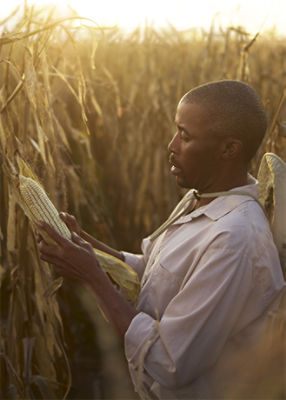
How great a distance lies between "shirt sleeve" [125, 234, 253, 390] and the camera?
1381 mm

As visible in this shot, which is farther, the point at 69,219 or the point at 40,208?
the point at 69,219

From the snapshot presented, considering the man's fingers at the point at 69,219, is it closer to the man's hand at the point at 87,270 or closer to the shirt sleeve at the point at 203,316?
the man's hand at the point at 87,270

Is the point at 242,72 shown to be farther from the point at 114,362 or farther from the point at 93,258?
the point at 114,362

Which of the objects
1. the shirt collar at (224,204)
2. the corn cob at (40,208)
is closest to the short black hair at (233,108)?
the shirt collar at (224,204)

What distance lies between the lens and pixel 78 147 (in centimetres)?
343

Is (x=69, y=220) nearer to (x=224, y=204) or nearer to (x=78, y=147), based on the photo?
(x=224, y=204)

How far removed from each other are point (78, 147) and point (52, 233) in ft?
6.65

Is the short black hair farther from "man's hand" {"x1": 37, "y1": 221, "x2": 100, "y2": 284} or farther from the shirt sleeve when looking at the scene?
"man's hand" {"x1": 37, "y1": 221, "x2": 100, "y2": 284}

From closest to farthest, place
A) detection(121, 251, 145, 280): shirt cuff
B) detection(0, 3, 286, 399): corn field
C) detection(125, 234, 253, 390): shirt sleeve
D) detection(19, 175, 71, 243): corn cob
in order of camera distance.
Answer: detection(125, 234, 253, 390): shirt sleeve, detection(19, 175, 71, 243): corn cob, detection(0, 3, 286, 399): corn field, detection(121, 251, 145, 280): shirt cuff

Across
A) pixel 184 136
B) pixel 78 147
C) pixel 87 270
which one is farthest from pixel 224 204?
pixel 78 147

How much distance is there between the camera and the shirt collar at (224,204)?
154 centimetres

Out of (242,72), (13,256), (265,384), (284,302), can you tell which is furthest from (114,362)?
(242,72)

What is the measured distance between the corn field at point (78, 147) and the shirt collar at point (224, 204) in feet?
1.52

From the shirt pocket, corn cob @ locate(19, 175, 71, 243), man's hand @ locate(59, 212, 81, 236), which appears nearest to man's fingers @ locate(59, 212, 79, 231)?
man's hand @ locate(59, 212, 81, 236)
